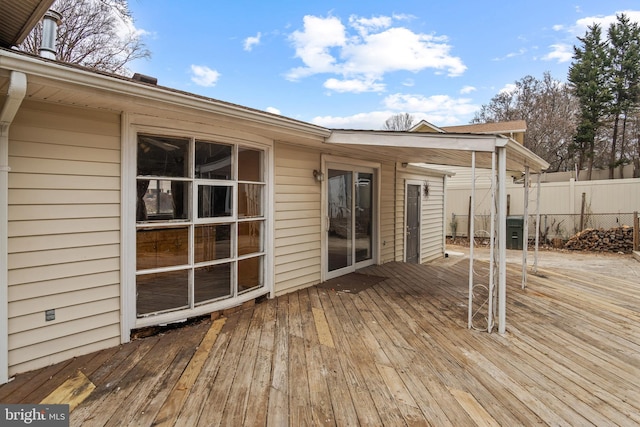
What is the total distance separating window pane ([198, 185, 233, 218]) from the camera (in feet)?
11.1

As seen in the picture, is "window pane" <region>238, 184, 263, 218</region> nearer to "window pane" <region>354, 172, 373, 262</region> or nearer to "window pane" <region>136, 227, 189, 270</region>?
"window pane" <region>136, 227, 189, 270</region>

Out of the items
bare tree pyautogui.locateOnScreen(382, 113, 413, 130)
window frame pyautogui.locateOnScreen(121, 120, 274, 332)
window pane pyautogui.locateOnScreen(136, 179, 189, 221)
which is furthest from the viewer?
bare tree pyautogui.locateOnScreen(382, 113, 413, 130)

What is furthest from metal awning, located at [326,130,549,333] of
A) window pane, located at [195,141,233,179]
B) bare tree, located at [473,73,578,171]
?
bare tree, located at [473,73,578,171]

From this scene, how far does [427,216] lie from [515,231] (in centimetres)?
442

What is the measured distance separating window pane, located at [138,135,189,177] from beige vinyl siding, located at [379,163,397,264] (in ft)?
13.2

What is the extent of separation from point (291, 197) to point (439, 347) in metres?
2.62

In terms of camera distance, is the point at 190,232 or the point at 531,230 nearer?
the point at 190,232

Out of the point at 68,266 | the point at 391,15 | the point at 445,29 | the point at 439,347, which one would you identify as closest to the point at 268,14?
the point at 391,15

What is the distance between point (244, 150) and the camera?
383 centimetres

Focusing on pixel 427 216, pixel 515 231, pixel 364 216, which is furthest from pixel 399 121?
pixel 364 216

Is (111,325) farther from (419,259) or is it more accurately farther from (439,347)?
(419,259)

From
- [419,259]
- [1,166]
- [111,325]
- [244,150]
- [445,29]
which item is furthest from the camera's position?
[445,29]

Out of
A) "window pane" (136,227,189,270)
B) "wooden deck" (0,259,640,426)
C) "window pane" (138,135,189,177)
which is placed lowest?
"wooden deck" (0,259,640,426)

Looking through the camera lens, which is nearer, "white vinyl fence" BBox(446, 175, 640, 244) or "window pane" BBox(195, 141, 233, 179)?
"window pane" BBox(195, 141, 233, 179)
